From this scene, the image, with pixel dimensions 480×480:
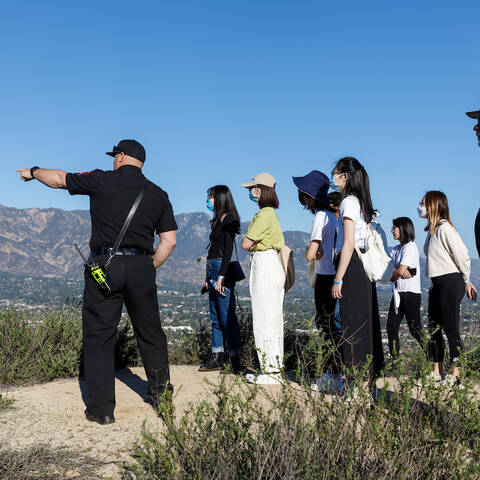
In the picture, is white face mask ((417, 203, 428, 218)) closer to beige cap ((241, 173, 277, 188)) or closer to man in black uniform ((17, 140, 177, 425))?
beige cap ((241, 173, 277, 188))

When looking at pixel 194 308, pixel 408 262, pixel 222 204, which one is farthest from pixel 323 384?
pixel 194 308

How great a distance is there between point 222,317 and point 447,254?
102 inches

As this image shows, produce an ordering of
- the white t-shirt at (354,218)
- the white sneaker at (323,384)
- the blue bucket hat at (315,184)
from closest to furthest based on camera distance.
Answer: the white sneaker at (323,384)
the white t-shirt at (354,218)
the blue bucket hat at (315,184)

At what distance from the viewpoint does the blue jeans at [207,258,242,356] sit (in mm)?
6172

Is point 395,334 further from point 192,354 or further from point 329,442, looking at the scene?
point 329,442

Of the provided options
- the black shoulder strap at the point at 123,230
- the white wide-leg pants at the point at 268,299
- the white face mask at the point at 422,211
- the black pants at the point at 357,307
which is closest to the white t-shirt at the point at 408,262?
the white face mask at the point at 422,211

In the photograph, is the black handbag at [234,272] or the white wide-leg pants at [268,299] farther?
the black handbag at [234,272]

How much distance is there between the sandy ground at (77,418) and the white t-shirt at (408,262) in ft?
9.17

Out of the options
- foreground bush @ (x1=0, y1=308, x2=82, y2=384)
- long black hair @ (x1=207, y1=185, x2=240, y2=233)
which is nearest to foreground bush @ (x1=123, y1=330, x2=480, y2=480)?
long black hair @ (x1=207, y1=185, x2=240, y2=233)

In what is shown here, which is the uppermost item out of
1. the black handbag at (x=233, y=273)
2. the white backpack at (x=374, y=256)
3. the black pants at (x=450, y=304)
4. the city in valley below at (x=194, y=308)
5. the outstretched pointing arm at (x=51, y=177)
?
the outstretched pointing arm at (x=51, y=177)

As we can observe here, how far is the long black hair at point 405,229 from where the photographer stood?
7000mm

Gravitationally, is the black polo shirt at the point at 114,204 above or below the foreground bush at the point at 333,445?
above

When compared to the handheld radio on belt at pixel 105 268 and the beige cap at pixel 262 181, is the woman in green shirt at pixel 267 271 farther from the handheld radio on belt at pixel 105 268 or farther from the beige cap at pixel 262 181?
the handheld radio on belt at pixel 105 268

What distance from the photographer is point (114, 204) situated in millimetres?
4340
